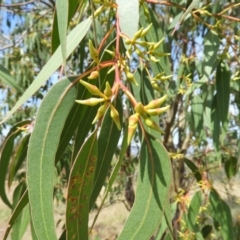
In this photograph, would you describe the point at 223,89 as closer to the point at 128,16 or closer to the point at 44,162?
the point at 128,16

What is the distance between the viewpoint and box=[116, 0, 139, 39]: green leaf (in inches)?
29.4

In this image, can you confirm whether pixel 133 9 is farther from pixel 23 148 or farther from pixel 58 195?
pixel 58 195

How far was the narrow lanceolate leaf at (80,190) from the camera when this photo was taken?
0.73 meters

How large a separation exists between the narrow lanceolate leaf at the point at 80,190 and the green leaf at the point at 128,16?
0.61 ft

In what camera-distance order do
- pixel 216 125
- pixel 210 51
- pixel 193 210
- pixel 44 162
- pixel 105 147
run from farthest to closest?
pixel 193 210
pixel 216 125
pixel 210 51
pixel 105 147
pixel 44 162

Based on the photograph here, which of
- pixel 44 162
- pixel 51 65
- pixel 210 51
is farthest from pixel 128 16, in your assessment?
pixel 210 51

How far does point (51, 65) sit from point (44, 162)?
0.63ft

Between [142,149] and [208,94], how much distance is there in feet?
3.59

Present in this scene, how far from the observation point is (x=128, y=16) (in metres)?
0.76

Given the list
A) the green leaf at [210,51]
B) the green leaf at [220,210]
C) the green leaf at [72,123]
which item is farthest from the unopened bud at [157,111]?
the green leaf at [220,210]

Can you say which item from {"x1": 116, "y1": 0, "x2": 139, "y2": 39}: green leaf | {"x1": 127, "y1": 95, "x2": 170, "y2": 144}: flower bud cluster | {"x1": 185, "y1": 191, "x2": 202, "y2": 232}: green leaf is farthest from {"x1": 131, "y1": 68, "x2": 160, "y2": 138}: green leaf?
{"x1": 185, "y1": 191, "x2": 202, "y2": 232}: green leaf

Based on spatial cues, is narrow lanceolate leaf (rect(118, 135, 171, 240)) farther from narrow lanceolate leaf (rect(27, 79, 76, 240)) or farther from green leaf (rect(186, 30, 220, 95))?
green leaf (rect(186, 30, 220, 95))

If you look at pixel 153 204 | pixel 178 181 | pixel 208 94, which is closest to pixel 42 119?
pixel 153 204

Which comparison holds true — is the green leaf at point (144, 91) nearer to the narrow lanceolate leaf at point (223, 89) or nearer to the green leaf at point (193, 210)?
the narrow lanceolate leaf at point (223, 89)
